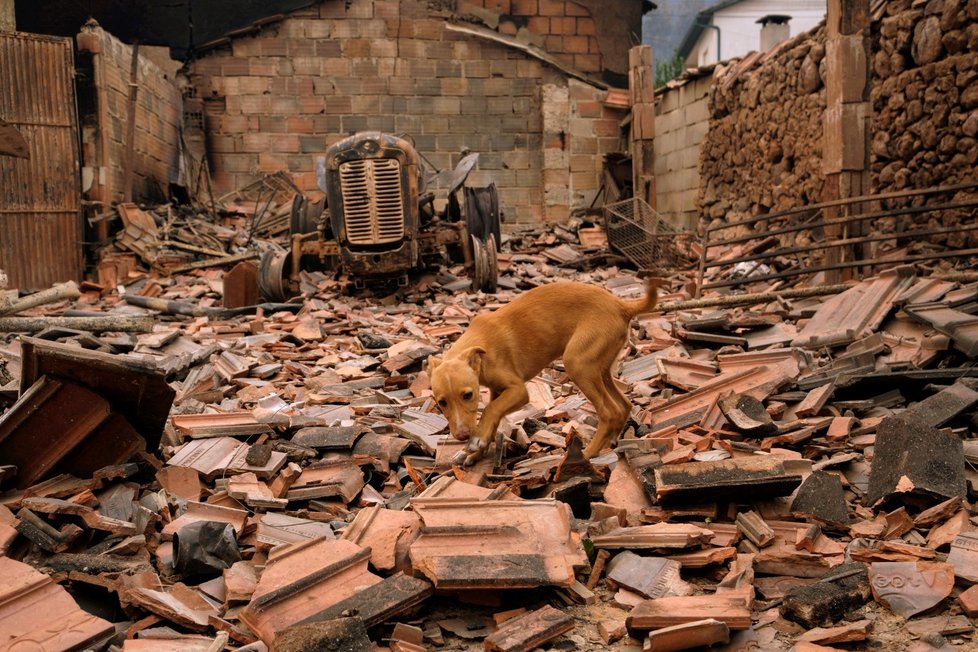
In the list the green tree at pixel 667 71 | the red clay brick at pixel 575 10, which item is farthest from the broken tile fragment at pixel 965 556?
the green tree at pixel 667 71

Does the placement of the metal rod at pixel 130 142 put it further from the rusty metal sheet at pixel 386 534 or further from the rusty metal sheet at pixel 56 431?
the rusty metal sheet at pixel 386 534

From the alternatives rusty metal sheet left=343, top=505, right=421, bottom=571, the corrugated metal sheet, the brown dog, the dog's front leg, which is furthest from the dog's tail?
the corrugated metal sheet

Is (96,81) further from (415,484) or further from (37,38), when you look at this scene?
(415,484)

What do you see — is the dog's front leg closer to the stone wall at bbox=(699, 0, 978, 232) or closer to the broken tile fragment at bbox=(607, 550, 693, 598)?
the broken tile fragment at bbox=(607, 550, 693, 598)

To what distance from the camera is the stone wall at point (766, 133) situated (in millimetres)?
12242

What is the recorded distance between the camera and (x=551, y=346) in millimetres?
5000

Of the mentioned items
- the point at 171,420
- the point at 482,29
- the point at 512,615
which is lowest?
the point at 512,615

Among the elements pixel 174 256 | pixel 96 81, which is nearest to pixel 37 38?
pixel 96 81

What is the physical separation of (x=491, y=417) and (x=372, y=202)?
22.6 ft

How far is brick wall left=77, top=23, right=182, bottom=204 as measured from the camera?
45.6 feet

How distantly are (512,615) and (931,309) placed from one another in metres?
4.83

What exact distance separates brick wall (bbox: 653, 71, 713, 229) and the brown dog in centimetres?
1253

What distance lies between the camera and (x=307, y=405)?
6.33 meters

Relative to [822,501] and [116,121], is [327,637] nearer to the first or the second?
[822,501]
